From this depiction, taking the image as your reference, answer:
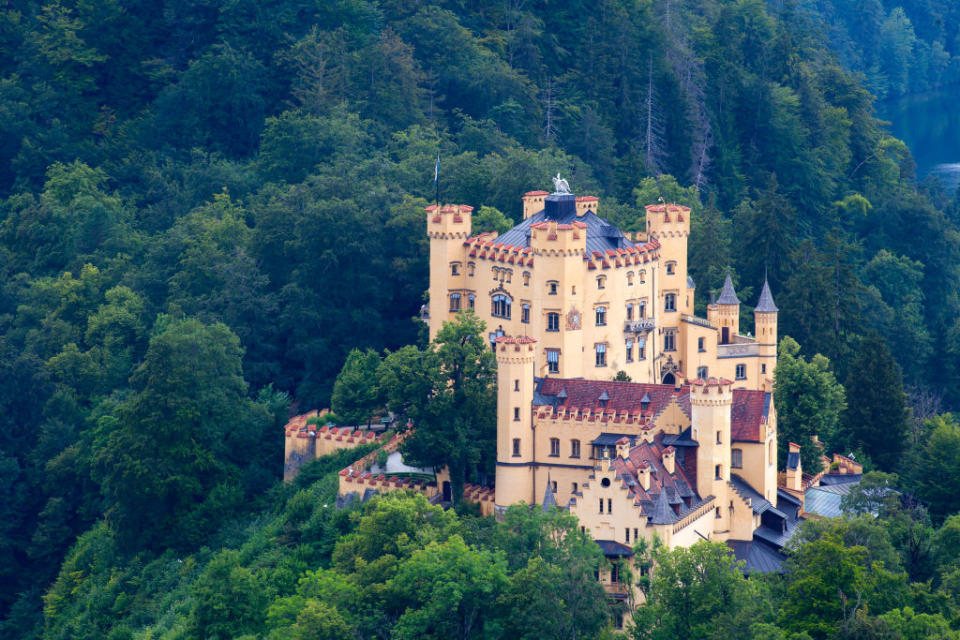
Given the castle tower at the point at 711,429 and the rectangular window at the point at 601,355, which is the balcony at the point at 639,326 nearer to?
the rectangular window at the point at 601,355

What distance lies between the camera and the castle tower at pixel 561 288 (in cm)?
10112

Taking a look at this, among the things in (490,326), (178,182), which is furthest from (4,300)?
(490,326)

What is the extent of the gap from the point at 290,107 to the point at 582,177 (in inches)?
928

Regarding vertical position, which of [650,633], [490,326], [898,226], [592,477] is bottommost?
[650,633]

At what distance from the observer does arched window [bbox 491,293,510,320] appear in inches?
4070

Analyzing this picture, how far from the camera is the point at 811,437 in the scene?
105188 millimetres

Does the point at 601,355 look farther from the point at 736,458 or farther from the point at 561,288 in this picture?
the point at 736,458

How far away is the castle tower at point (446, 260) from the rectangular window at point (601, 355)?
7413mm

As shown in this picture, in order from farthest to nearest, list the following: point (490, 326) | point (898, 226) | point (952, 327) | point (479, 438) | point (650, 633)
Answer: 1. point (898, 226)
2. point (952, 327)
3. point (490, 326)
4. point (479, 438)
5. point (650, 633)

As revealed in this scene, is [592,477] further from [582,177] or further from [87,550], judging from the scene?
[582,177]

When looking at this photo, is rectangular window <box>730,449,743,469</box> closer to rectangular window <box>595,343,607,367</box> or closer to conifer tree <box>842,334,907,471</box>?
rectangular window <box>595,343,607,367</box>

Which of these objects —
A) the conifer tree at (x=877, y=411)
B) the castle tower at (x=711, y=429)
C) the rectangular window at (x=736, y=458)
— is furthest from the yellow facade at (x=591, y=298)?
the castle tower at (x=711, y=429)

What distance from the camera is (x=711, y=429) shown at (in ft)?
301

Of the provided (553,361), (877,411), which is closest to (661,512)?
(553,361)
